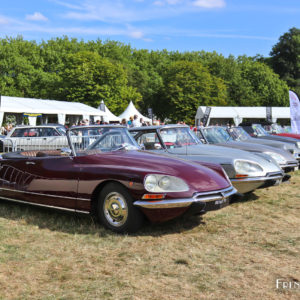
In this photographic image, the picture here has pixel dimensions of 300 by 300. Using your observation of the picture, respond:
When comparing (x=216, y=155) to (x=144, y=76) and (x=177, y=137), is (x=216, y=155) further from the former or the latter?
(x=144, y=76)

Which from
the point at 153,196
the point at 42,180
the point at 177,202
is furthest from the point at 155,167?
the point at 42,180

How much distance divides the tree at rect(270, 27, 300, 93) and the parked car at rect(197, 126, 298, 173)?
2307 inches

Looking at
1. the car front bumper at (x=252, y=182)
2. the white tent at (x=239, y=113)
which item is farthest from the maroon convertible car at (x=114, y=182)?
the white tent at (x=239, y=113)

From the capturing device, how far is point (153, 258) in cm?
369

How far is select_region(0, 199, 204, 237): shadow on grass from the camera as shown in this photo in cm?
462

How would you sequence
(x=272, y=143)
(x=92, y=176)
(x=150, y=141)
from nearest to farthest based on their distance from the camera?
(x=92, y=176) < (x=150, y=141) < (x=272, y=143)

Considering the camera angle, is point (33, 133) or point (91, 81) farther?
point (91, 81)

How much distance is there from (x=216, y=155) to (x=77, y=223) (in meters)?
2.77

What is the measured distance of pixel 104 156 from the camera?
4.82 m

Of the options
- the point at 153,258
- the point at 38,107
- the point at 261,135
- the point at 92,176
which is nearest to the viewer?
the point at 153,258

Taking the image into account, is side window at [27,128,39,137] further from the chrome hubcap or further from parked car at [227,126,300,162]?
the chrome hubcap

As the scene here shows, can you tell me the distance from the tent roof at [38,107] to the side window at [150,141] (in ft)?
62.3

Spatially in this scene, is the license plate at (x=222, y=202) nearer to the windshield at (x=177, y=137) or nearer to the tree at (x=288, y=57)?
the windshield at (x=177, y=137)

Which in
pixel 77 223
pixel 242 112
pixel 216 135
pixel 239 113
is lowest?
pixel 77 223
